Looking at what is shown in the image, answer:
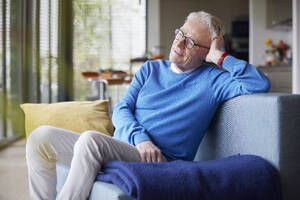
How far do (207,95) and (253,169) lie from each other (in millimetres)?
430

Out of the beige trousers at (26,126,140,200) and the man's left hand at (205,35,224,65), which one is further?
the man's left hand at (205,35,224,65)

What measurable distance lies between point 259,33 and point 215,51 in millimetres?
5292

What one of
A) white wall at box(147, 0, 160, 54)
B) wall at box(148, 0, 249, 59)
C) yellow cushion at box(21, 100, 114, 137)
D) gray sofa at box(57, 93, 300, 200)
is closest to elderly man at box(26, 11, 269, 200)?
gray sofa at box(57, 93, 300, 200)

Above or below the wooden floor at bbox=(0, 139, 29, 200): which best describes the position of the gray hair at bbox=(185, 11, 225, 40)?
above

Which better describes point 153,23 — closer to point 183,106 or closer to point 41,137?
point 183,106

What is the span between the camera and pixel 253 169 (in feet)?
3.85

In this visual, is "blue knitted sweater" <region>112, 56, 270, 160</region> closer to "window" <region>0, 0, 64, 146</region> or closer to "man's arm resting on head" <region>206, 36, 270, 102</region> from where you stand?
"man's arm resting on head" <region>206, 36, 270, 102</region>

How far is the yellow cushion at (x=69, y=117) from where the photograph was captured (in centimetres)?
200

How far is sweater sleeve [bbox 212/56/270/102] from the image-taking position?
142 cm

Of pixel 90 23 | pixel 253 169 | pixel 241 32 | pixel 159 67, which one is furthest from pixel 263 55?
pixel 253 169

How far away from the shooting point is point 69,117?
79.4 inches

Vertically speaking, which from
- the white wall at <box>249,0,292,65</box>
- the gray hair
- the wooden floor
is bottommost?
the wooden floor

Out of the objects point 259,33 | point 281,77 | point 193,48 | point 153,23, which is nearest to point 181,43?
point 193,48

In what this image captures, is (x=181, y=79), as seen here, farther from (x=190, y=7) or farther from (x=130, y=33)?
(x=190, y=7)
